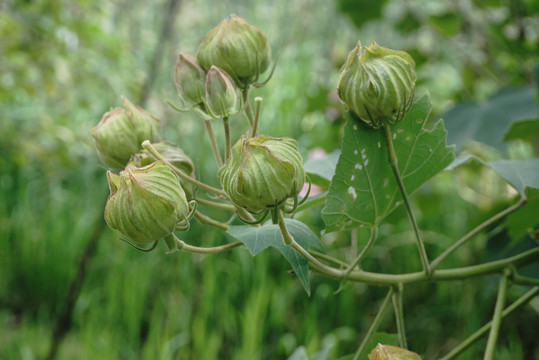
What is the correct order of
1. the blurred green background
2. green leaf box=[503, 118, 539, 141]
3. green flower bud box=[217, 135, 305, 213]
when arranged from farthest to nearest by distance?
the blurred green background < green leaf box=[503, 118, 539, 141] < green flower bud box=[217, 135, 305, 213]

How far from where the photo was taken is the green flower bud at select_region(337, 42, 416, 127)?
0.33 metres

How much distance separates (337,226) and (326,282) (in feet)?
4.93

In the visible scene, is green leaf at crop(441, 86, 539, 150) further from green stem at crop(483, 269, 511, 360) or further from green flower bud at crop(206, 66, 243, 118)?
green flower bud at crop(206, 66, 243, 118)

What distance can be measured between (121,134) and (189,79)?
7 centimetres

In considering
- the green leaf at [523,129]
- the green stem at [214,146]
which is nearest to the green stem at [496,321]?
the green stem at [214,146]

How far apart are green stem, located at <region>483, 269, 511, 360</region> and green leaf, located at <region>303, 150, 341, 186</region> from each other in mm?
172

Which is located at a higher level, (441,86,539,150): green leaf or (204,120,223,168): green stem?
(441,86,539,150): green leaf

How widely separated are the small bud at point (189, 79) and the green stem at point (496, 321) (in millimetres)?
276

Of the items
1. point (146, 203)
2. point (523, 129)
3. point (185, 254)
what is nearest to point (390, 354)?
point (146, 203)

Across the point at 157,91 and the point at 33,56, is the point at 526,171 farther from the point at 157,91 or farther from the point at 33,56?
the point at 157,91

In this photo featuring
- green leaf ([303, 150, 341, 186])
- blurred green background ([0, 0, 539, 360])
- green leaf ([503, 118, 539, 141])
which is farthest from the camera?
blurred green background ([0, 0, 539, 360])

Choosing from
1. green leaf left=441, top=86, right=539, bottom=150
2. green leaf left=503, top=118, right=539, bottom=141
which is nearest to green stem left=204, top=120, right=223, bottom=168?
green leaf left=503, top=118, right=539, bottom=141

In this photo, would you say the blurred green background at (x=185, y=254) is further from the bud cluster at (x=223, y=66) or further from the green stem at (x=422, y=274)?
the bud cluster at (x=223, y=66)

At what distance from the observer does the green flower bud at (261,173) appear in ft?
1.02
